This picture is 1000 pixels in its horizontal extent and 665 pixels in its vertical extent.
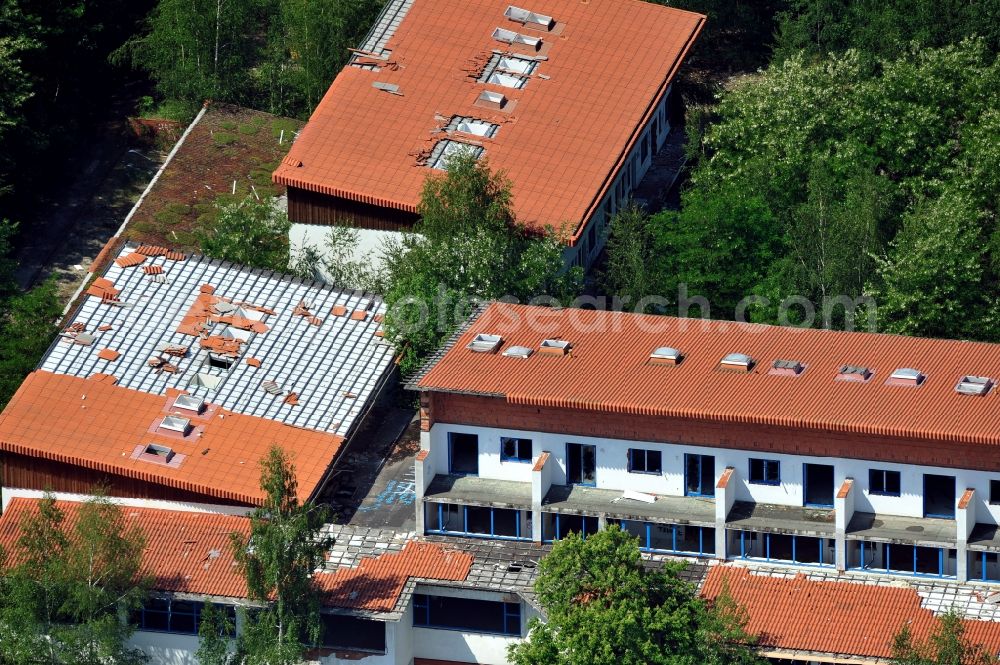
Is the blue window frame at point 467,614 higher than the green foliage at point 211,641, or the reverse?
the blue window frame at point 467,614

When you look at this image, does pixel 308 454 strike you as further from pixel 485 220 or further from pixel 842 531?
pixel 842 531

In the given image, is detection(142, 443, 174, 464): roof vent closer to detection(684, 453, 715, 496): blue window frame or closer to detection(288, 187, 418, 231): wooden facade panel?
detection(288, 187, 418, 231): wooden facade panel

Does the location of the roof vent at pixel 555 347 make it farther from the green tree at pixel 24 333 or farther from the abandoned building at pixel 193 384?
the green tree at pixel 24 333

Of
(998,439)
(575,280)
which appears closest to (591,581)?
(998,439)

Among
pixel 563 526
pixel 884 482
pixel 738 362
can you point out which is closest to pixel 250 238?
pixel 563 526

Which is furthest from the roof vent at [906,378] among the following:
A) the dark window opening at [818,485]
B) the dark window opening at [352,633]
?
the dark window opening at [352,633]
